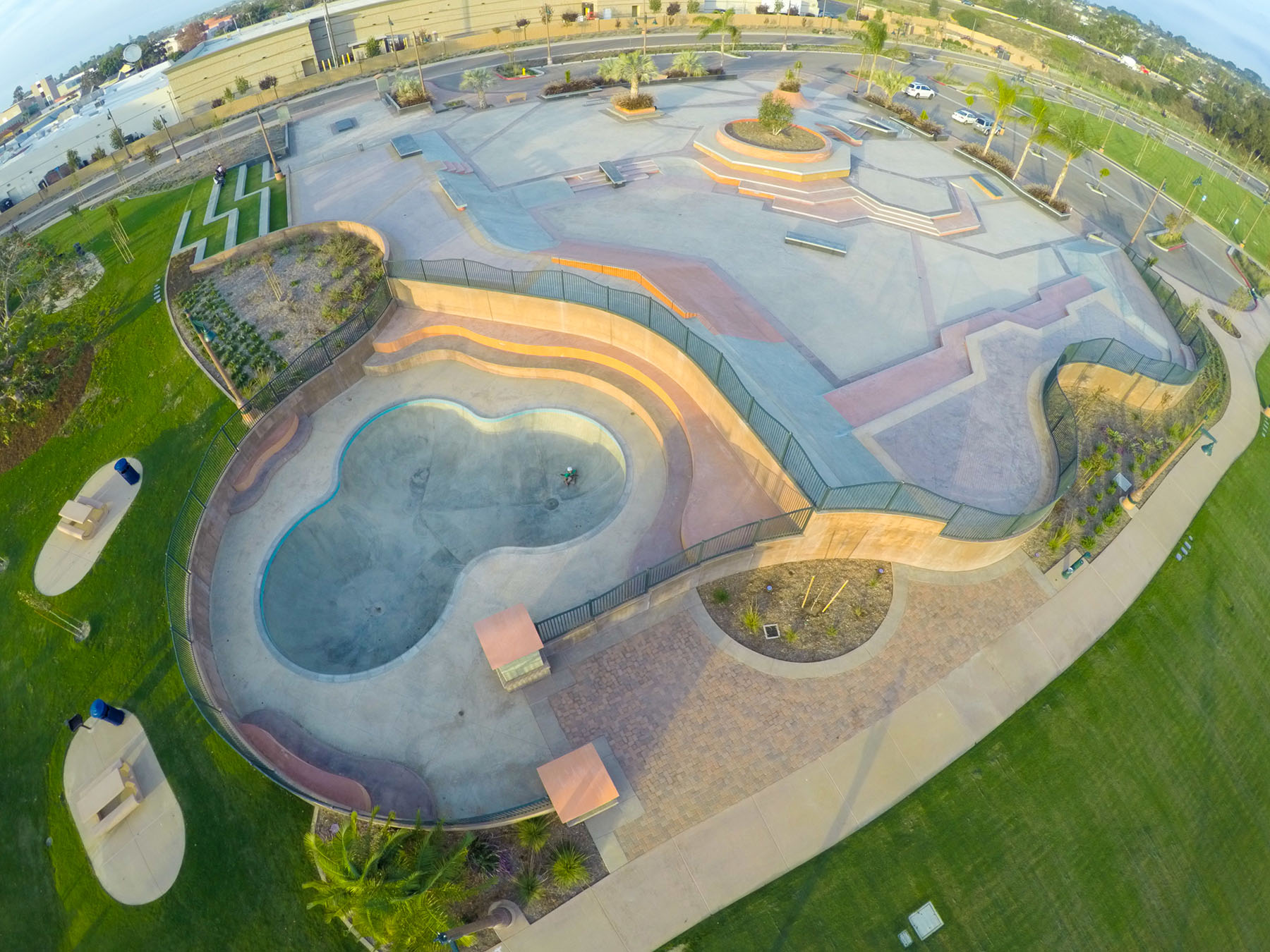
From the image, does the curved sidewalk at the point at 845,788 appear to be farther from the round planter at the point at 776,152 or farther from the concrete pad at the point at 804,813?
the round planter at the point at 776,152

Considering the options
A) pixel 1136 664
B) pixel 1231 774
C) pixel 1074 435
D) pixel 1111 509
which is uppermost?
pixel 1074 435

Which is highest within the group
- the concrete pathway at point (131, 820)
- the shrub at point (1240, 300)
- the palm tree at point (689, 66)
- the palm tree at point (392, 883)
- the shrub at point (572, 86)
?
the palm tree at point (689, 66)

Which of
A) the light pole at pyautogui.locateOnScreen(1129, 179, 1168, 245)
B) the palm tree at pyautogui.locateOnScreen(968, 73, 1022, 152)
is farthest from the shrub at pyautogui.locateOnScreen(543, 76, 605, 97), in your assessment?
the light pole at pyautogui.locateOnScreen(1129, 179, 1168, 245)

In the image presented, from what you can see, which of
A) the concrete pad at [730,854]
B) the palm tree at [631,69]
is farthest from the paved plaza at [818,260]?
the concrete pad at [730,854]

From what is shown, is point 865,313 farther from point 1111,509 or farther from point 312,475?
point 312,475

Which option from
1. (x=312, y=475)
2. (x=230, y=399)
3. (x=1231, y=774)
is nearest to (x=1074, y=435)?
(x=1231, y=774)
